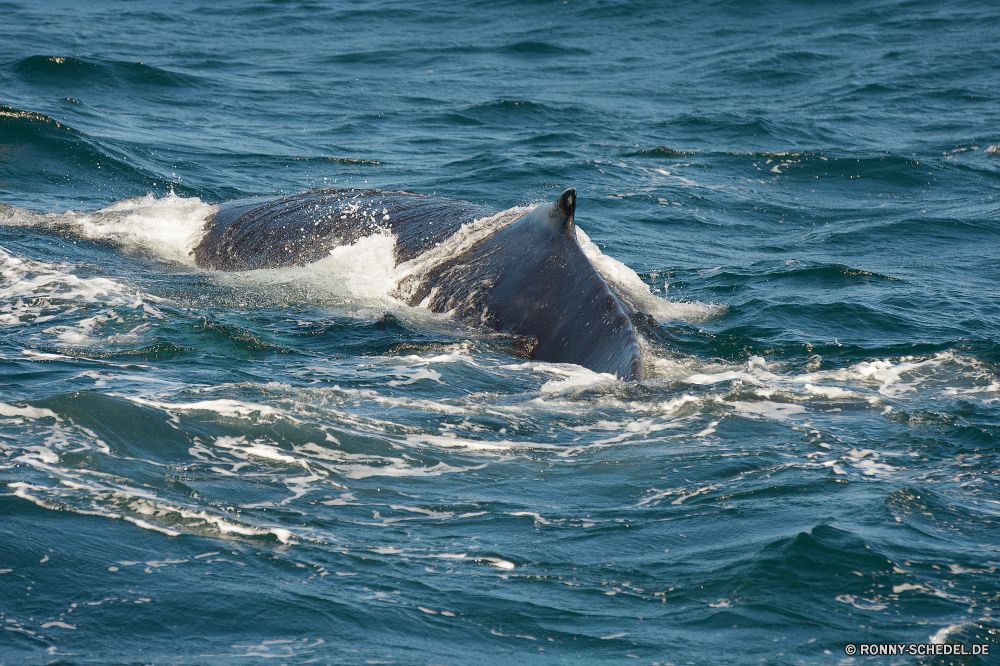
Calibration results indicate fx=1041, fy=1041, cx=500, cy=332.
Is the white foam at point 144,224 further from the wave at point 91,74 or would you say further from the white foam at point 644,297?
the wave at point 91,74

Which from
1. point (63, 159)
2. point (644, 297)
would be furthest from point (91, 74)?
point (644, 297)

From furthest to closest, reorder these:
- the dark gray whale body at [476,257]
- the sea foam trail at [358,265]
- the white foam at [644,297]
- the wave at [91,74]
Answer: the wave at [91,74] → the white foam at [644,297] → the sea foam trail at [358,265] → the dark gray whale body at [476,257]

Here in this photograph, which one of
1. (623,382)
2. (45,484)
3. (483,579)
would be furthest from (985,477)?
(45,484)

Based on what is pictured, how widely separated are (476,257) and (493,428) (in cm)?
257

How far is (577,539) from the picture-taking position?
5.32 m

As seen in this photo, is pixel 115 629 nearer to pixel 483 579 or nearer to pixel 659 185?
pixel 483 579

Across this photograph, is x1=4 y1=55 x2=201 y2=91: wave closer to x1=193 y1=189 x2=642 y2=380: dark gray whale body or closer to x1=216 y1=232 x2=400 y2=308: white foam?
x1=193 y1=189 x2=642 y2=380: dark gray whale body

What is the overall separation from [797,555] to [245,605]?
2629mm

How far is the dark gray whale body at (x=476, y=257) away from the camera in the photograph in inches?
299

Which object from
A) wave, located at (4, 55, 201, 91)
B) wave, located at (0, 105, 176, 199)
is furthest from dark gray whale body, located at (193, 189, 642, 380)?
wave, located at (4, 55, 201, 91)

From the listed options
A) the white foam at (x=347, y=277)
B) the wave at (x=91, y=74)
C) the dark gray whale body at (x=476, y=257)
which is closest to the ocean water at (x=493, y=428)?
the white foam at (x=347, y=277)

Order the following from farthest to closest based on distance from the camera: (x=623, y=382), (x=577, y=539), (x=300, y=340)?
1. (x=300, y=340)
2. (x=623, y=382)
3. (x=577, y=539)

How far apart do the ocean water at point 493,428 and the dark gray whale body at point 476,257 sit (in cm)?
22

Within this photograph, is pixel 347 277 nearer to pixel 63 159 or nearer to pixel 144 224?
pixel 144 224
